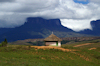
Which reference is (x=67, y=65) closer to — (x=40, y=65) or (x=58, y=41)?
(x=40, y=65)

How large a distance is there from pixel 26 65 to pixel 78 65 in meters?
9.99

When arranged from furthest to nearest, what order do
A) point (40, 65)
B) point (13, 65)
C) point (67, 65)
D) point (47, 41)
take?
point (47, 41), point (67, 65), point (40, 65), point (13, 65)

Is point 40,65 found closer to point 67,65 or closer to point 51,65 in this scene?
point 51,65

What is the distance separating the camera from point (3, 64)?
24.4 metres

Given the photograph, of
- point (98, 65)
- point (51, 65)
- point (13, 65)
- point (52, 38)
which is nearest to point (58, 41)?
point (52, 38)

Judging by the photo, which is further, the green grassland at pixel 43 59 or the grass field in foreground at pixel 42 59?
the green grassland at pixel 43 59

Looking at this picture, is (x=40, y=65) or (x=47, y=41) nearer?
(x=40, y=65)

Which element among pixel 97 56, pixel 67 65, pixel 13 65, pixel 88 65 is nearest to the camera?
pixel 13 65

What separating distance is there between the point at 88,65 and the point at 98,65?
2.91m

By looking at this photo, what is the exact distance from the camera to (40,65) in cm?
2586

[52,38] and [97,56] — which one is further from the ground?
[52,38]

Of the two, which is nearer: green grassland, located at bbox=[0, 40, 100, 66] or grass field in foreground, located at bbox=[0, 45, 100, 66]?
grass field in foreground, located at bbox=[0, 45, 100, 66]

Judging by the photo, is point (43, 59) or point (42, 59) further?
point (43, 59)

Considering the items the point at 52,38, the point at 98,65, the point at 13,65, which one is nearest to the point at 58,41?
the point at 52,38
